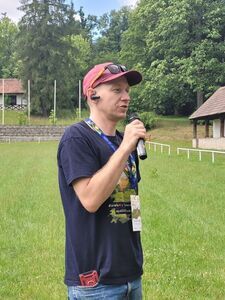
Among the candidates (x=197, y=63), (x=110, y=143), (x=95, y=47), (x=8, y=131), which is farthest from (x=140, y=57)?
(x=110, y=143)

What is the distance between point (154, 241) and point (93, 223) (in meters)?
5.57

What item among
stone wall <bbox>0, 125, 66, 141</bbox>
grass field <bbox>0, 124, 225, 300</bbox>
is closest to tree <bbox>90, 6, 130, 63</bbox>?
stone wall <bbox>0, 125, 66, 141</bbox>

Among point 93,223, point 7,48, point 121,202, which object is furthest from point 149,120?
point 7,48

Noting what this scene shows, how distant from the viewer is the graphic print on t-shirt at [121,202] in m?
2.68

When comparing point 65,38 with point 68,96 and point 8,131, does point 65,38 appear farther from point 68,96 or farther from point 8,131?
point 8,131

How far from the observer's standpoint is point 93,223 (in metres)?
2.64

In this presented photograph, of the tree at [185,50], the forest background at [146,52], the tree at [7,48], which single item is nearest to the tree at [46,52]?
the forest background at [146,52]

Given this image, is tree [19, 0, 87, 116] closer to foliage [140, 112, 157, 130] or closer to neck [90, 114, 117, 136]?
foliage [140, 112, 157, 130]

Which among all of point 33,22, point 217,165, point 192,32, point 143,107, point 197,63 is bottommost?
point 217,165

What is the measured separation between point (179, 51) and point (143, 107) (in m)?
8.36

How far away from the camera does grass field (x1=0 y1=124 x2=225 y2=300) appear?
6.02 meters

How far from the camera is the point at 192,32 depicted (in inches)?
2031

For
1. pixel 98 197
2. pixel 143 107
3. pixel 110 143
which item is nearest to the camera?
pixel 98 197

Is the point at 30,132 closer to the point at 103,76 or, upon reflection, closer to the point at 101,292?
the point at 103,76
